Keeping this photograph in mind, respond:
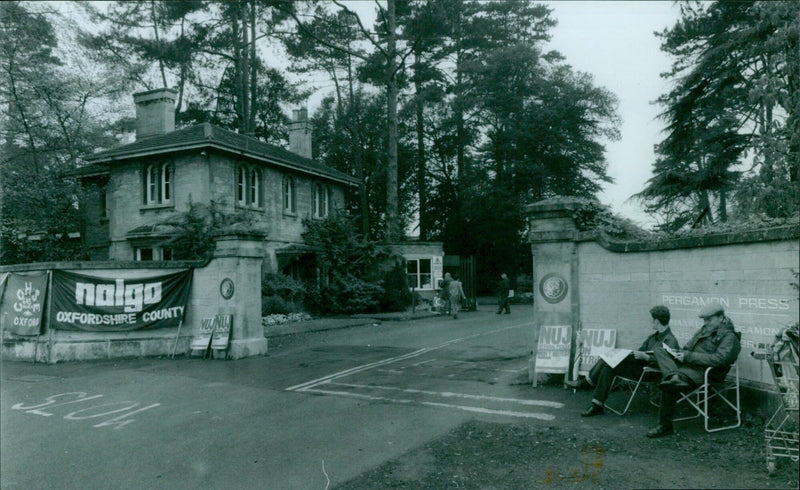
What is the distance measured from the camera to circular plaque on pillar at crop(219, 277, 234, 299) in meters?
13.6

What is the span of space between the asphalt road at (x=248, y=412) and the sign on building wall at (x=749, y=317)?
1.99m

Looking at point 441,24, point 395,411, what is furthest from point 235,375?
point 441,24

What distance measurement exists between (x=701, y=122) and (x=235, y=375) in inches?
708

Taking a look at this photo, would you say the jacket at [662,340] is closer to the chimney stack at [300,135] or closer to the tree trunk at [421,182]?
the chimney stack at [300,135]

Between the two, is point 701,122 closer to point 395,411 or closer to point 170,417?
point 395,411

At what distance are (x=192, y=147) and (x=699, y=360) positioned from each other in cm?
2017

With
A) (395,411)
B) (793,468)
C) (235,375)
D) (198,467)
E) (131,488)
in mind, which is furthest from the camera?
(235,375)

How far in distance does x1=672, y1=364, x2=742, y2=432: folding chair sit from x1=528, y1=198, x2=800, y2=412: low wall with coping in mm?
242

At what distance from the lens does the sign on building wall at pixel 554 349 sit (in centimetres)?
909

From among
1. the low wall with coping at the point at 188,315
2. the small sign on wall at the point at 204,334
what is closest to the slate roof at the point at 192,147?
the low wall with coping at the point at 188,315

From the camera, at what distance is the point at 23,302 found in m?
14.5

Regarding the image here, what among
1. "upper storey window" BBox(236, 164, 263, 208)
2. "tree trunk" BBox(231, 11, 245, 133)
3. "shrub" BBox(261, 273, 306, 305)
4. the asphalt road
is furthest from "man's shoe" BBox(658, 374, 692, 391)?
"tree trunk" BBox(231, 11, 245, 133)

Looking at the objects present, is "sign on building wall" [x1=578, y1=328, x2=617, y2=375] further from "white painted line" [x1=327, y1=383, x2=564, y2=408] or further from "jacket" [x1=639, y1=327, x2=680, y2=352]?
"jacket" [x1=639, y1=327, x2=680, y2=352]

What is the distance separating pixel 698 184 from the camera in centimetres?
2105
